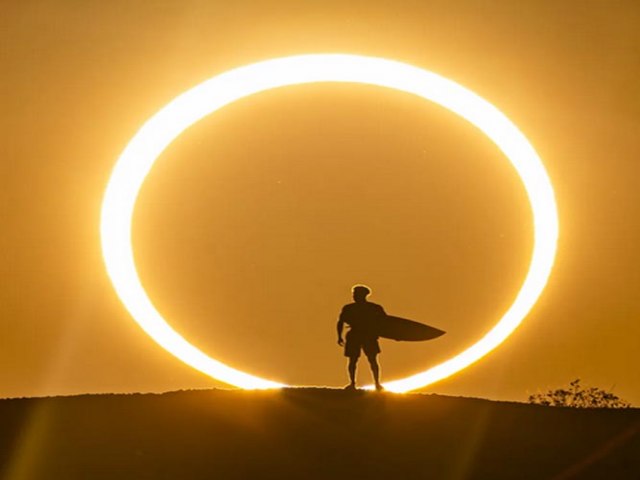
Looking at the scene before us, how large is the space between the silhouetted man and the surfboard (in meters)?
0.21

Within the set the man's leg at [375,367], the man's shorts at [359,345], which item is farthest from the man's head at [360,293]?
the man's leg at [375,367]

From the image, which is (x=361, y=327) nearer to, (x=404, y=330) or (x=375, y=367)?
(x=375, y=367)

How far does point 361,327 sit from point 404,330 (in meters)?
1.87

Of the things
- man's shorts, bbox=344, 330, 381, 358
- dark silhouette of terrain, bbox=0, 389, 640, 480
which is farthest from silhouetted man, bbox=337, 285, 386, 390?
dark silhouette of terrain, bbox=0, 389, 640, 480

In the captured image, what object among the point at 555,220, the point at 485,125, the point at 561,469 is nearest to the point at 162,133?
the point at 485,125

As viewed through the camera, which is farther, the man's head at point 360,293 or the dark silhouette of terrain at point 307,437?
the man's head at point 360,293

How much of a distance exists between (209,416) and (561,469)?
6.21 meters

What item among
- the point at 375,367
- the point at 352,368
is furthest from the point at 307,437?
the point at 375,367

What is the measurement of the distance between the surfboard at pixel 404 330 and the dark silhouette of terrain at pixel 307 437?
220 cm

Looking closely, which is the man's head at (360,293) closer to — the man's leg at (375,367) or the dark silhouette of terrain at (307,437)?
the man's leg at (375,367)

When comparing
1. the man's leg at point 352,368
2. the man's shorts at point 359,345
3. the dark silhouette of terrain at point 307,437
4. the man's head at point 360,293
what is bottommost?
the dark silhouette of terrain at point 307,437

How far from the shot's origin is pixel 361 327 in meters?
20.1

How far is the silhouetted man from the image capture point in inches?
791

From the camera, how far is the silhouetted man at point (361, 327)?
20.1m
